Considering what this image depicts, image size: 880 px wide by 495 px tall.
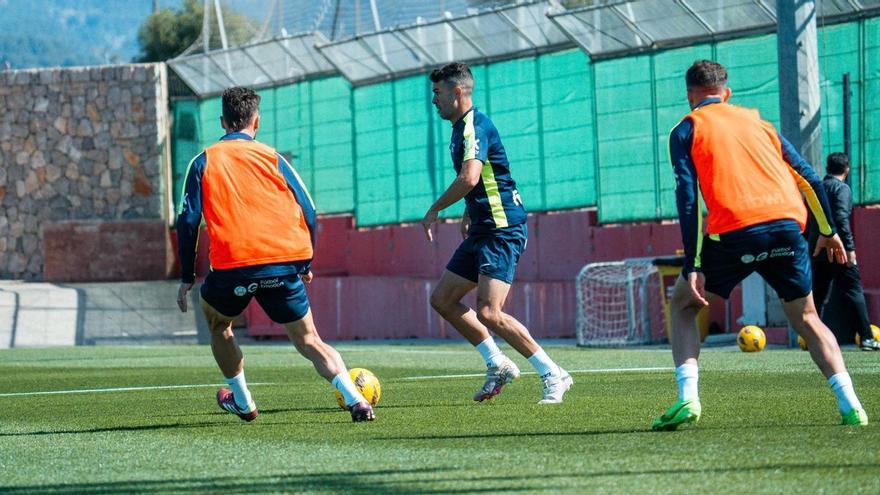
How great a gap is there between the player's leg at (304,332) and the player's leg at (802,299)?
2.31 m

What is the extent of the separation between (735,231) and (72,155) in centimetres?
3099

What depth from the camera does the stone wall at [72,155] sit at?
117 feet

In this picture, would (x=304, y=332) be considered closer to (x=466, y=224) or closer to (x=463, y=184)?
(x=463, y=184)

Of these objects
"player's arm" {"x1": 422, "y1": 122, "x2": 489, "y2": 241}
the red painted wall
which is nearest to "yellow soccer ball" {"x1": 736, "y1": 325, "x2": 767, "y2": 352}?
the red painted wall

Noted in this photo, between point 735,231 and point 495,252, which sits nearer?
point 735,231

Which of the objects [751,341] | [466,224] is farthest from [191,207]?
[751,341]

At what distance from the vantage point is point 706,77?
7.08 meters

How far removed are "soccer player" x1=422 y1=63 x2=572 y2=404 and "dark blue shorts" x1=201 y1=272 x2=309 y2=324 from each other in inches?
49.5

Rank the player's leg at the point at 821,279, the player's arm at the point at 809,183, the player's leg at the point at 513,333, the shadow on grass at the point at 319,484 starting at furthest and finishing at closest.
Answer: the player's leg at the point at 821,279 → the player's leg at the point at 513,333 → the player's arm at the point at 809,183 → the shadow on grass at the point at 319,484

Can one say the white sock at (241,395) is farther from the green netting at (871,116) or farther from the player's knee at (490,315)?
the green netting at (871,116)

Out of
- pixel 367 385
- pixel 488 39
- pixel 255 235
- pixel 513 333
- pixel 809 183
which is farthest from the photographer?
pixel 488 39

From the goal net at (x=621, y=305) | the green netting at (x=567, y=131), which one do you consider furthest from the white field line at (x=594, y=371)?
the green netting at (x=567, y=131)

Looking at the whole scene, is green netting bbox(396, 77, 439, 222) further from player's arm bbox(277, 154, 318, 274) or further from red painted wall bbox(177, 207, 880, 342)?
player's arm bbox(277, 154, 318, 274)

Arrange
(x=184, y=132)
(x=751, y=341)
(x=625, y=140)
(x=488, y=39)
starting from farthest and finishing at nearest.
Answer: (x=184, y=132) < (x=488, y=39) < (x=625, y=140) < (x=751, y=341)
